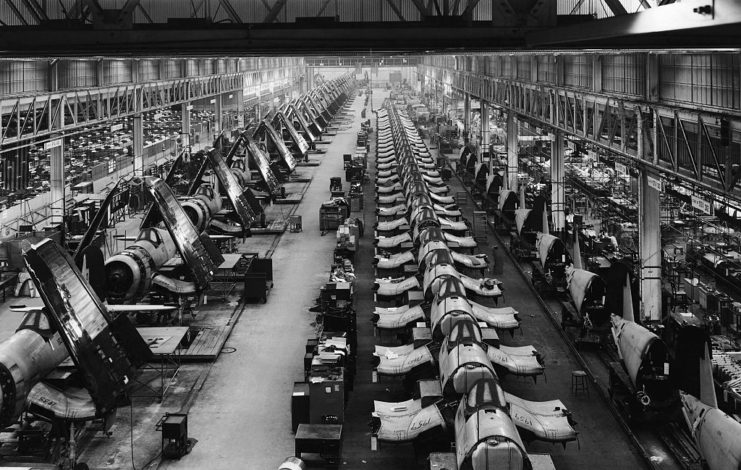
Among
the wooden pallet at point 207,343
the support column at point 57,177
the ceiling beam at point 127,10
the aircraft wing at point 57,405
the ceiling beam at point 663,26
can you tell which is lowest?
the wooden pallet at point 207,343

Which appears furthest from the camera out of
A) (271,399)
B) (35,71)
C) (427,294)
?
(35,71)

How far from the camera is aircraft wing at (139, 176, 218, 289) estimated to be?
3352 cm

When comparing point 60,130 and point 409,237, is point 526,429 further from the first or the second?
point 60,130

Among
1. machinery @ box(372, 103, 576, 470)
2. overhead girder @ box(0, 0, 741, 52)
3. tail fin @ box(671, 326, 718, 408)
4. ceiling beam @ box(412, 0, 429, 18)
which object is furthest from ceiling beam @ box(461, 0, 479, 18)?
tail fin @ box(671, 326, 718, 408)

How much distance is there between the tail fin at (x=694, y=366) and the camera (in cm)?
2120

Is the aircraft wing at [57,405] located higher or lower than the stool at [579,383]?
higher

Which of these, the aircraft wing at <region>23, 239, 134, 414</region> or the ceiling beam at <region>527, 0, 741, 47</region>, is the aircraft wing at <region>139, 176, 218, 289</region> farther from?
the ceiling beam at <region>527, 0, 741, 47</region>

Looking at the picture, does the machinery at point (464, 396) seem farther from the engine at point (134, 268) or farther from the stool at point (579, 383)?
the engine at point (134, 268)

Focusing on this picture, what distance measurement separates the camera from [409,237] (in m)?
45.2

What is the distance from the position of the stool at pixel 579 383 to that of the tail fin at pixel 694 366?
12.7 feet

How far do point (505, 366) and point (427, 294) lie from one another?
633 cm

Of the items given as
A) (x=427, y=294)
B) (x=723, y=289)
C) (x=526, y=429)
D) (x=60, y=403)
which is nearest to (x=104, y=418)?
(x=60, y=403)

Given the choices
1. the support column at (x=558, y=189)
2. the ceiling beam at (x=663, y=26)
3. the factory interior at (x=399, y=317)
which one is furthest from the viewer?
the support column at (x=558, y=189)

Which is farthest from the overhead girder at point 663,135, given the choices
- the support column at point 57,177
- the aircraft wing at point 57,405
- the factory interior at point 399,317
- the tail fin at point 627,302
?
the support column at point 57,177
